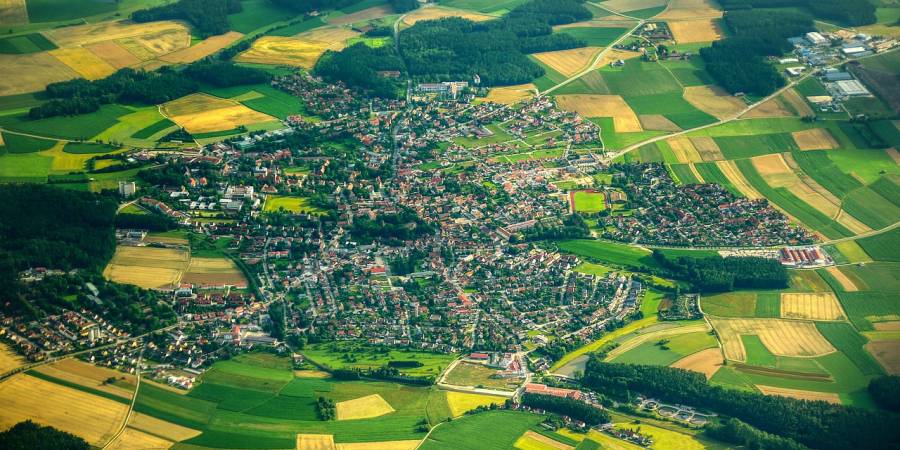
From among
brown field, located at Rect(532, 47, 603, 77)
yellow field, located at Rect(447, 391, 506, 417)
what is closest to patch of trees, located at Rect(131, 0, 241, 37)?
brown field, located at Rect(532, 47, 603, 77)

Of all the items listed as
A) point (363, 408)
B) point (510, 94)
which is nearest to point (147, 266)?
point (363, 408)

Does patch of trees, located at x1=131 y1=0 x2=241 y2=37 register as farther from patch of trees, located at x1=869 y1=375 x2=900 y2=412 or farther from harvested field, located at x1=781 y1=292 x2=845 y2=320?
patch of trees, located at x1=869 y1=375 x2=900 y2=412

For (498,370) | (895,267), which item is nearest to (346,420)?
(498,370)

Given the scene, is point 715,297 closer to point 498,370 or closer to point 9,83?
point 498,370

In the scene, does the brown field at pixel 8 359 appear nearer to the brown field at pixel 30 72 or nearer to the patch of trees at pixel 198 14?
the brown field at pixel 30 72

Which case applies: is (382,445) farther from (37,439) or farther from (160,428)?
(37,439)

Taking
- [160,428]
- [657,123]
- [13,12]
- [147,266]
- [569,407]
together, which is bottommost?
[160,428]
